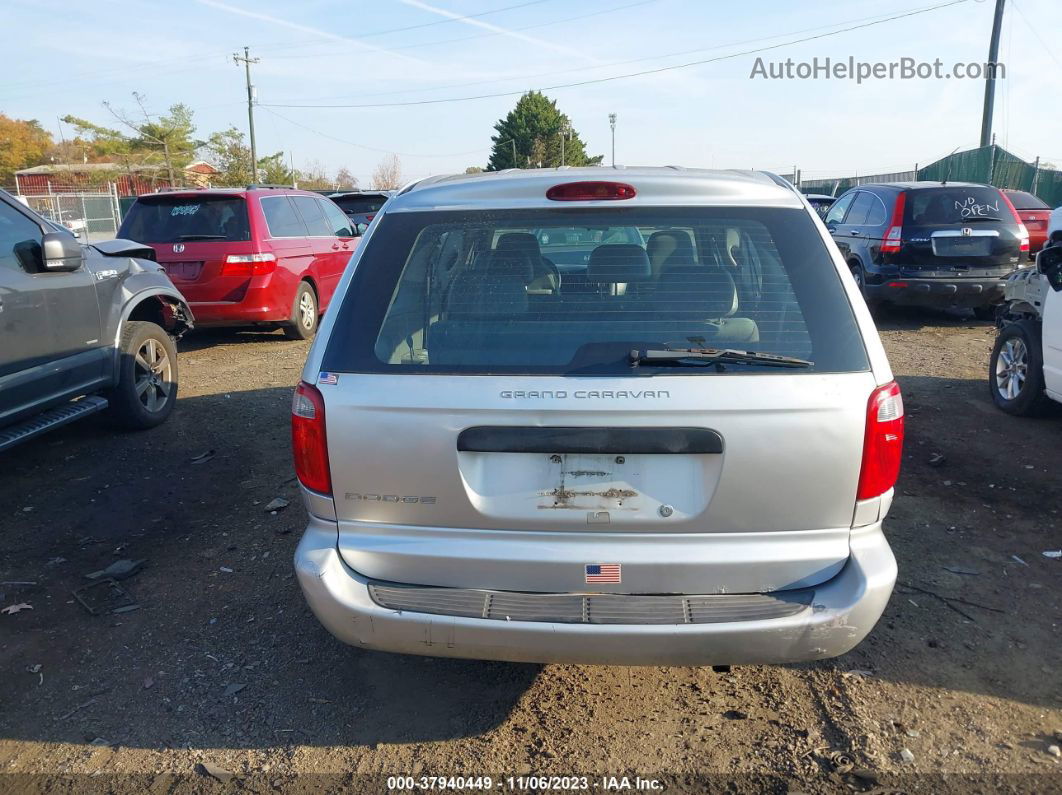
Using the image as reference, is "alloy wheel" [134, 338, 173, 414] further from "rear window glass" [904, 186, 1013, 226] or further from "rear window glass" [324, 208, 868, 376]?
"rear window glass" [904, 186, 1013, 226]

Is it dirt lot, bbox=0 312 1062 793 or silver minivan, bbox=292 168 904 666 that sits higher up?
silver minivan, bbox=292 168 904 666

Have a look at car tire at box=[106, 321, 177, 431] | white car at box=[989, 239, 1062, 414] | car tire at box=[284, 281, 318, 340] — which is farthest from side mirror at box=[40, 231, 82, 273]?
white car at box=[989, 239, 1062, 414]

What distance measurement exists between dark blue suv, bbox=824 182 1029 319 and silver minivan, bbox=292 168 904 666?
8.15 metres

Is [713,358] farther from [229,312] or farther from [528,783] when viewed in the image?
[229,312]

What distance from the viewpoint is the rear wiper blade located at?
2420 millimetres

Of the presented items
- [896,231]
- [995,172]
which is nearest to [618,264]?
[896,231]

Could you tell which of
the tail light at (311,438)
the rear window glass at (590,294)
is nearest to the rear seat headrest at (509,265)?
the rear window glass at (590,294)

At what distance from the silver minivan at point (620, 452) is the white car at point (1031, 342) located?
12.7ft

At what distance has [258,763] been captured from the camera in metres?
2.75

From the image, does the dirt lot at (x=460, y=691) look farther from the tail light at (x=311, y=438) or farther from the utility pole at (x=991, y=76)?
the utility pole at (x=991, y=76)

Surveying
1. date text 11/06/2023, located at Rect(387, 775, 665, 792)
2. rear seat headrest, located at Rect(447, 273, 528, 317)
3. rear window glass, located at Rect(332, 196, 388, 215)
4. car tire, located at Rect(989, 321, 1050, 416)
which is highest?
rear window glass, located at Rect(332, 196, 388, 215)

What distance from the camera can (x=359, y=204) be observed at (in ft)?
62.6

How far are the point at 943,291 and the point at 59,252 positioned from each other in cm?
930

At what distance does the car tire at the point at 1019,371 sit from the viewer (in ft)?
20.1
